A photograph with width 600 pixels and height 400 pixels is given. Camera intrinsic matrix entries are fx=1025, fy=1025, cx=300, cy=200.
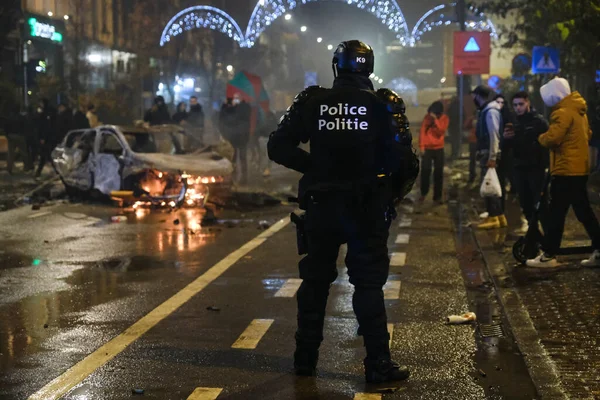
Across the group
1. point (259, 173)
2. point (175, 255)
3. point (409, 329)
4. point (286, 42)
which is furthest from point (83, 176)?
point (286, 42)

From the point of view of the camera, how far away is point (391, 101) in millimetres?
5688

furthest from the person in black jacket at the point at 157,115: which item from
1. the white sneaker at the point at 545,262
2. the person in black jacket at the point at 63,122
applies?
the white sneaker at the point at 545,262

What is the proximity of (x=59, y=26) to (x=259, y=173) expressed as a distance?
22070mm

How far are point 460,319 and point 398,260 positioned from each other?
3402 mm

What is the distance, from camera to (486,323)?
25.3ft

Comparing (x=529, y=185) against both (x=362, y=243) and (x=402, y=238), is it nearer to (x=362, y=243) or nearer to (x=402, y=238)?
(x=402, y=238)

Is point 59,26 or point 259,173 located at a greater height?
point 59,26

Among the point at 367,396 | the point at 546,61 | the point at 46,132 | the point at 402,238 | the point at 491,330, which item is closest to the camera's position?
the point at 367,396

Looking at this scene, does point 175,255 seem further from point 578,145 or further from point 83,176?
point 83,176

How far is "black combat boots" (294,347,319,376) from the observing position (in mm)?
5977

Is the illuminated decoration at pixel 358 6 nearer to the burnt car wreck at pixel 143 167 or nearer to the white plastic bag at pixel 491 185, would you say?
the burnt car wreck at pixel 143 167

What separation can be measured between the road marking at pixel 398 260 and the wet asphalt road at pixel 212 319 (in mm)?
78

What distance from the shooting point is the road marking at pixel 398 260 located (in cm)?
1075

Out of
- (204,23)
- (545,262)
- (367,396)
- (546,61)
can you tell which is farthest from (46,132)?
(204,23)
